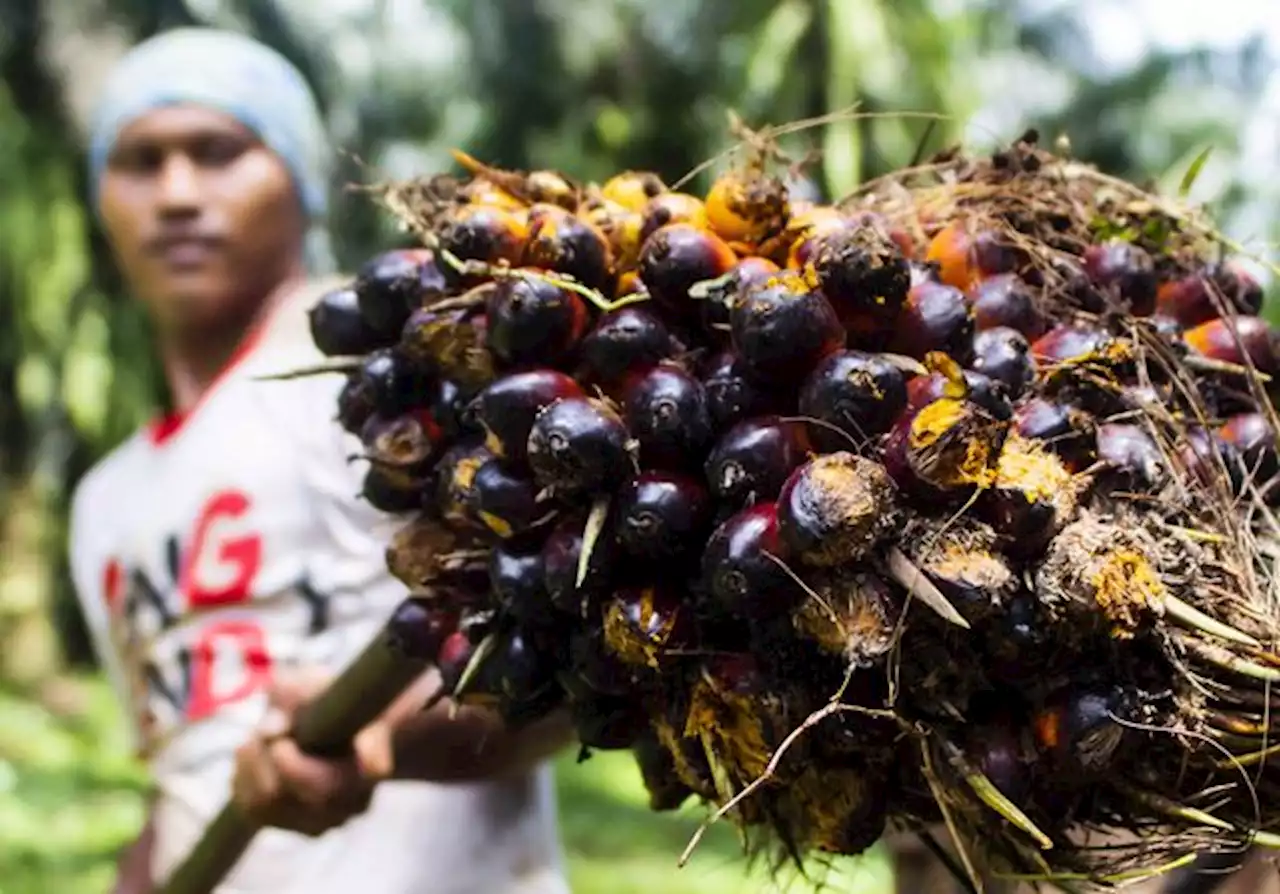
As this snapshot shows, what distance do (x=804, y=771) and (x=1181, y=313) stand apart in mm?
477

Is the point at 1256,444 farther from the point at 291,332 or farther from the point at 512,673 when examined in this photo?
the point at 291,332

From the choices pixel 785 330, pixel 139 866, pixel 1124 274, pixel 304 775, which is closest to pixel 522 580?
pixel 785 330

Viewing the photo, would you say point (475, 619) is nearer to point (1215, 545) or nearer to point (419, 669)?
point (419, 669)

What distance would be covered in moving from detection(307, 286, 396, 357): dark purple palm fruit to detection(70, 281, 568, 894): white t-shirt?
2.28ft

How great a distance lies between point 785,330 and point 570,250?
8.5 inches

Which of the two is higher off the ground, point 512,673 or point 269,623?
point 512,673

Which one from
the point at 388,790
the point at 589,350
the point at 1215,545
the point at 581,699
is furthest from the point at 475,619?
the point at 388,790

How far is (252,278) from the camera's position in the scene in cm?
252

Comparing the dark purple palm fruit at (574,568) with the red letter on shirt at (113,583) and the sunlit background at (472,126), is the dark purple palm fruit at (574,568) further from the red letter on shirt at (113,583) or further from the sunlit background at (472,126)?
the sunlit background at (472,126)

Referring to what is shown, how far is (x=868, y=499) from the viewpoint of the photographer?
34.0 inches

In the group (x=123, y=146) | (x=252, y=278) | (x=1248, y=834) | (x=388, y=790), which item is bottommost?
(x=388, y=790)

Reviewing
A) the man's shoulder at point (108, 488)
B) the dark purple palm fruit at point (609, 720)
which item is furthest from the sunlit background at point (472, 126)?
the dark purple palm fruit at point (609, 720)

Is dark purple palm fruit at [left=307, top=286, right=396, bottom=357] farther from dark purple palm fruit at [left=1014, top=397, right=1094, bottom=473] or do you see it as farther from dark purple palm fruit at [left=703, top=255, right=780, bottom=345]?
dark purple palm fruit at [left=1014, top=397, right=1094, bottom=473]

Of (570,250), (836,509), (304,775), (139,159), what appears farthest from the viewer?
(139,159)
